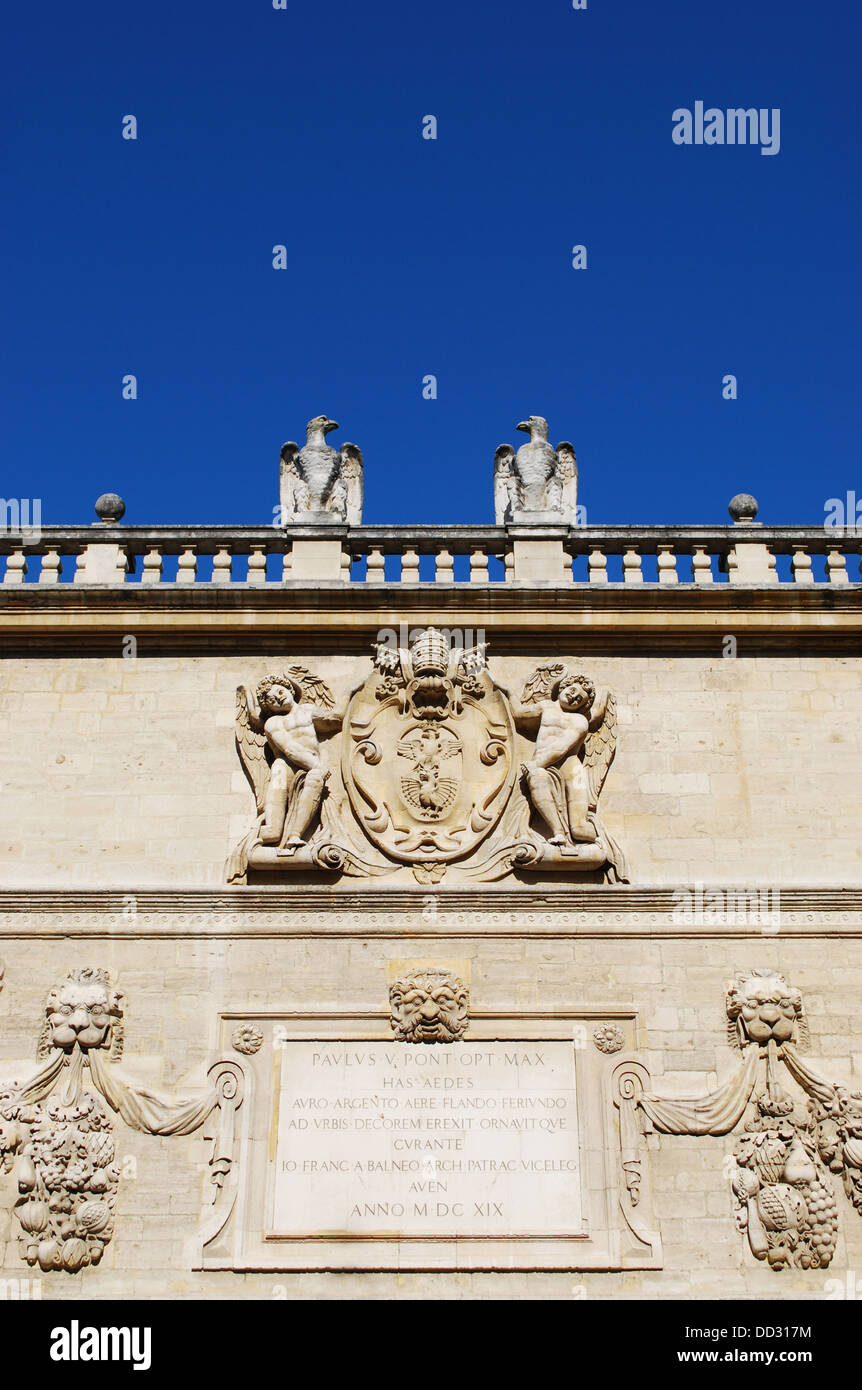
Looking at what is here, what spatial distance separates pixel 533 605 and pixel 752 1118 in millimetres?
4386

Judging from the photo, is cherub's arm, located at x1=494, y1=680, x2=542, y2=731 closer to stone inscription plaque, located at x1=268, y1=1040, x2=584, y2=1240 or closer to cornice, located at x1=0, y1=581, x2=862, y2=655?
cornice, located at x1=0, y1=581, x2=862, y2=655

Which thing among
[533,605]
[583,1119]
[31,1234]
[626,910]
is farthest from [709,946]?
[31,1234]

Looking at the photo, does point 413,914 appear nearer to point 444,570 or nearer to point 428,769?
point 428,769

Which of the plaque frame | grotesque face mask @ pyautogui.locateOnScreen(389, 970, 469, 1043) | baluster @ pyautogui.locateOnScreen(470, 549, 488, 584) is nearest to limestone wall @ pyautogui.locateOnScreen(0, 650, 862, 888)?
baluster @ pyautogui.locateOnScreen(470, 549, 488, 584)

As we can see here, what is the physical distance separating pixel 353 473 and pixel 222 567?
4.84 feet

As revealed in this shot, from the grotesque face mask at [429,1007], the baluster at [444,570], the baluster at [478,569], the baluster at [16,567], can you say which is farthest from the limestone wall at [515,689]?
the grotesque face mask at [429,1007]

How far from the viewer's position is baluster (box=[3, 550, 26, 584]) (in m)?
12.5

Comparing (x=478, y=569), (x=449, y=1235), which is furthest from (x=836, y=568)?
(x=449, y=1235)

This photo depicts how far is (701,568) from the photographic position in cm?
1249

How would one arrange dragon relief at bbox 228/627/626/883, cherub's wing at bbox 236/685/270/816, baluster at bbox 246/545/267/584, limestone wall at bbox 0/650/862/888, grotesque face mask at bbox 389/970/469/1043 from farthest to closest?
baluster at bbox 246/545/267/584 < cherub's wing at bbox 236/685/270/816 < limestone wall at bbox 0/650/862/888 < dragon relief at bbox 228/627/626/883 < grotesque face mask at bbox 389/970/469/1043

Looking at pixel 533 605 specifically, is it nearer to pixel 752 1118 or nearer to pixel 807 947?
pixel 807 947
